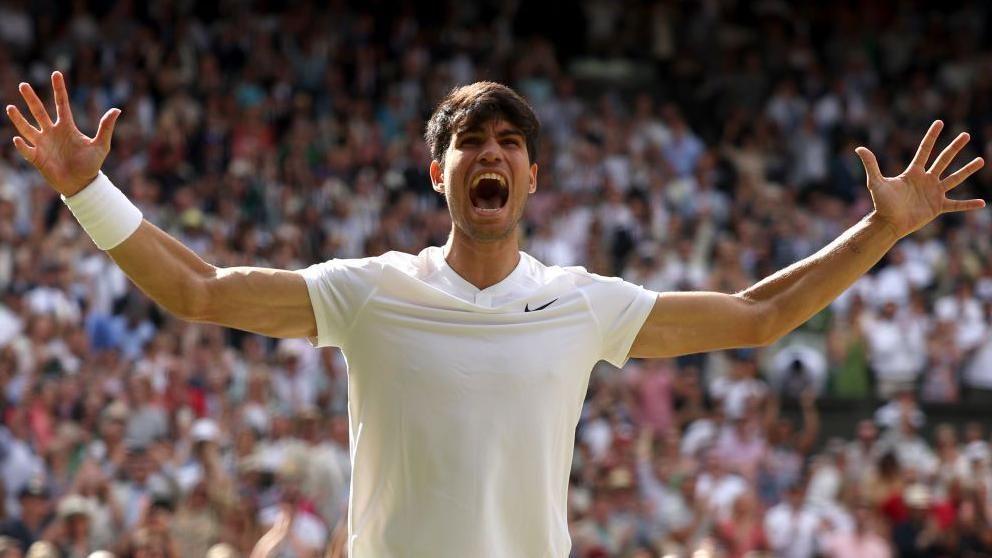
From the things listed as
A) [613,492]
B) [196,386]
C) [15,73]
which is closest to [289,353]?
[196,386]

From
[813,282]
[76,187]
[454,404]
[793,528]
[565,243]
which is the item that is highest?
[565,243]

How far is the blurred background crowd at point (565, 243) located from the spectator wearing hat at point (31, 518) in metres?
0.02

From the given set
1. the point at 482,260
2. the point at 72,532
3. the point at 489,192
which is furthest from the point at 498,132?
the point at 72,532

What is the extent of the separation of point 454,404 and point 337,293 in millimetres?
369

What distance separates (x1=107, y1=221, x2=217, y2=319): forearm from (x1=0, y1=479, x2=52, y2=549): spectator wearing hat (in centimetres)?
701

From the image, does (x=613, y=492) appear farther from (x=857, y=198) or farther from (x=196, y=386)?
(x=857, y=198)

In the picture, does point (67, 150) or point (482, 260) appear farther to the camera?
point (482, 260)

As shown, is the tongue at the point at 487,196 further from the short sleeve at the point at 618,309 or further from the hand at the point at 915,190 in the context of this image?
the hand at the point at 915,190

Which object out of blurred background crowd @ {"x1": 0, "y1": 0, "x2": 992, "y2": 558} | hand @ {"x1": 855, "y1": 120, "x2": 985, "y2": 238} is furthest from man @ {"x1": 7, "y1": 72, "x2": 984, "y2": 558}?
blurred background crowd @ {"x1": 0, "y1": 0, "x2": 992, "y2": 558}

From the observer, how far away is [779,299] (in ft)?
13.6

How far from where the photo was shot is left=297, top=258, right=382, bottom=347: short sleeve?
3924mm

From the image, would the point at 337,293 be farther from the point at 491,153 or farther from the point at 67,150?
the point at 67,150

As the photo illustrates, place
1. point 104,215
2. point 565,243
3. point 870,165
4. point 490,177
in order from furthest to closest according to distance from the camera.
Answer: point 565,243 < point 870,165 < point 490,177 < point 104,215

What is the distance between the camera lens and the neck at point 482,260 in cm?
408
